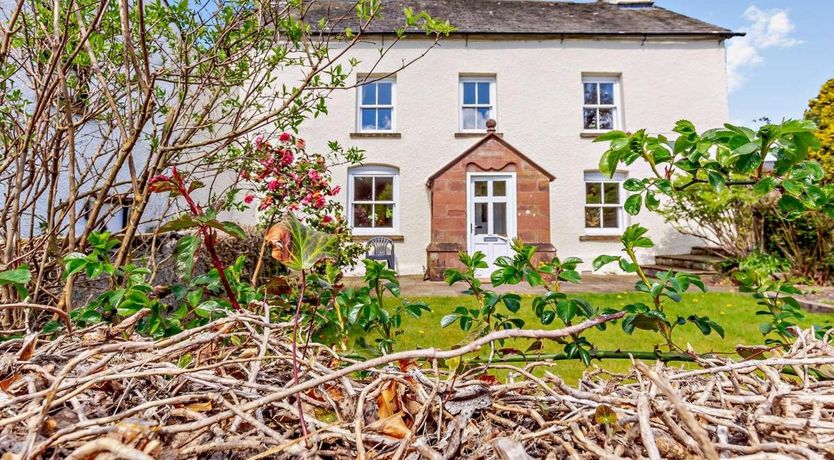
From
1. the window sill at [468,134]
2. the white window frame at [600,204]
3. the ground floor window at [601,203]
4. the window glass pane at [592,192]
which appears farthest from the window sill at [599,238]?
the window sill at [468,134]

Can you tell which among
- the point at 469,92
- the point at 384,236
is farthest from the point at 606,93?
the point at 384,236

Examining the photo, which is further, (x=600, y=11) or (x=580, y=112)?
(x=600, y=11)

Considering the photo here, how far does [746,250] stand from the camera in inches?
324

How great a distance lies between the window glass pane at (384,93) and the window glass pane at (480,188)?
11.6 ft

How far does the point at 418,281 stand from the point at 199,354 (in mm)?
8494

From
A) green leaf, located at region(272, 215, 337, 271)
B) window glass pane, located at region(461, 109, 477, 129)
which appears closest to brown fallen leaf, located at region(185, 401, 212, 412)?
green leaf, located at region(272, 215, 337, 271)

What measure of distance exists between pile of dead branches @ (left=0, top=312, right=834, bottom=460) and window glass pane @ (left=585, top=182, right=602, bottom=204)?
36.8 ft

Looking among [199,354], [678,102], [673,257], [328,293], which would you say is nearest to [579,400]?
[199,354]

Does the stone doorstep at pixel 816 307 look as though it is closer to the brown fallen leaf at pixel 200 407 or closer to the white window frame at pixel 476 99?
the brown fallen leaf at pixel 200 407

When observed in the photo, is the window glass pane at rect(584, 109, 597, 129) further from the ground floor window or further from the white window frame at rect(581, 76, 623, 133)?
the ground floor window

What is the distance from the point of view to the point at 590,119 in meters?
11.6

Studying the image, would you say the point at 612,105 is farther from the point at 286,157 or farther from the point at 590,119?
the point at 286,157

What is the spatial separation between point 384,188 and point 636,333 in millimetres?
8064

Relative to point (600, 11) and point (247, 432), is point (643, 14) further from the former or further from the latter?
point (247, 432)
